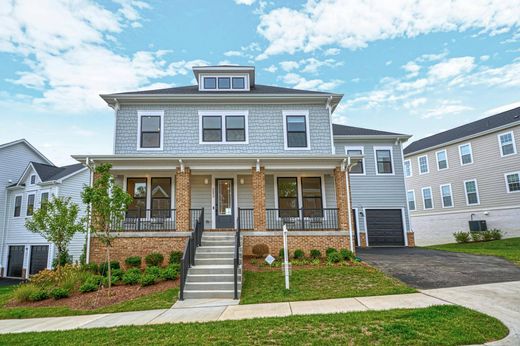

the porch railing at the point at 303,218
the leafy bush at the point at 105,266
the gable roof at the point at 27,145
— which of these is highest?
the gable roof at the point at 27,145

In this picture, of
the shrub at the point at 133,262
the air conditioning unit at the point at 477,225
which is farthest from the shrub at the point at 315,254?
the air conditioning unit at the point at 477,225

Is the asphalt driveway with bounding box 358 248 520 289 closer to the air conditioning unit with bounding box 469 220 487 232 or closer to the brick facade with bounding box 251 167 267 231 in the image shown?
the brick facade with bounding box 251 167 267 231

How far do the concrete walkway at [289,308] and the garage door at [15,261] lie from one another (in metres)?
15.7

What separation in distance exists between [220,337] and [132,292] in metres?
4.73

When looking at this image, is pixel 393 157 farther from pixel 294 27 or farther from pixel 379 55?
pixel 294 27

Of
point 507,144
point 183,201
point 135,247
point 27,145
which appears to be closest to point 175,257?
point 135,247

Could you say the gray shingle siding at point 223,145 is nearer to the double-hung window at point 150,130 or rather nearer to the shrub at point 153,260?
the double-hung window at point 150,130

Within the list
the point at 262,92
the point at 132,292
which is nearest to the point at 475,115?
the point at 262,92

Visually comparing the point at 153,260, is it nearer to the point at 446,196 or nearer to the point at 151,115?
the point at 151,115

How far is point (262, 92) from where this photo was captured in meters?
14.1

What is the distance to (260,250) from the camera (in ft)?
37.3

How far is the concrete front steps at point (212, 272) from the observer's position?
800 centimetres

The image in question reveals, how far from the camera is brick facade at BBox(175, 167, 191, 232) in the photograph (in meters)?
11.4

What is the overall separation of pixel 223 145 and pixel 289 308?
8369 mm
